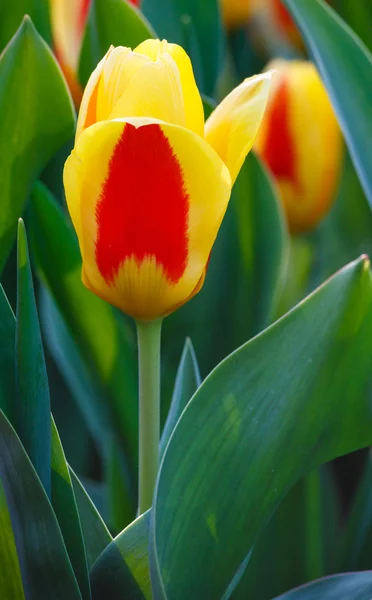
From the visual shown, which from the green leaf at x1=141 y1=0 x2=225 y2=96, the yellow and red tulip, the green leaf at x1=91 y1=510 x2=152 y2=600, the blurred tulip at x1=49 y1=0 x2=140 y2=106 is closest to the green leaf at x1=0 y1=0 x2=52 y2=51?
the blurred tulip at x1=49 y1=0 x2=140 y2=106

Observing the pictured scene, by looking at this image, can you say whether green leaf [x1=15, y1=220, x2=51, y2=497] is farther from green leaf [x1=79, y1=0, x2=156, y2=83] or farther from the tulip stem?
green leaf [x1=79, y1=0, x2=156, y2=83]

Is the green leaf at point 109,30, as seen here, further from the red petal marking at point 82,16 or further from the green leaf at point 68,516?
the green leaf at point 68,516

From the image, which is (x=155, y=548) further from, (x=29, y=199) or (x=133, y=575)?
(x=29, y=199)

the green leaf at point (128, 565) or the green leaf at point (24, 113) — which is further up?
the green leaf at point (24, 113)

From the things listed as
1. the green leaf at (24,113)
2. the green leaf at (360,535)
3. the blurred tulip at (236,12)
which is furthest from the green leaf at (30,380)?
the blurred tulip at (236,12)

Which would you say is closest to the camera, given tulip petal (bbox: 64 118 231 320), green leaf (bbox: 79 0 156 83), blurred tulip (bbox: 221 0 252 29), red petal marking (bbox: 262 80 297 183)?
tulip petal (bbox: 64 118 231 320)
